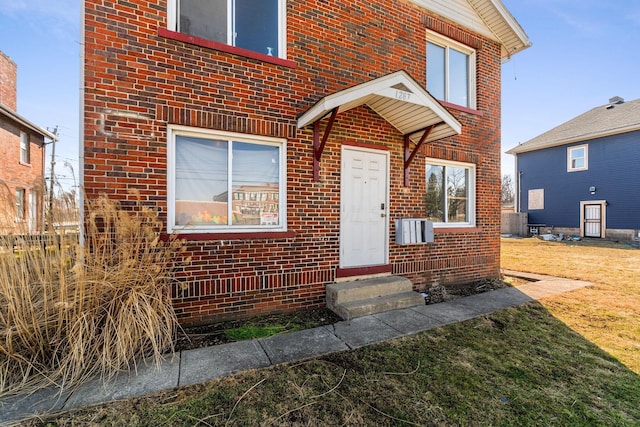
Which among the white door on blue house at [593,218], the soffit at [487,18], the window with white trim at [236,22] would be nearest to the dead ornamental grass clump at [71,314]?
the window with white trim at [236,22]

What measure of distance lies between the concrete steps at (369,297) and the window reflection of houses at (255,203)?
1587 mm

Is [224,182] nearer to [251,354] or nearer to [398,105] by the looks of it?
[251,354]

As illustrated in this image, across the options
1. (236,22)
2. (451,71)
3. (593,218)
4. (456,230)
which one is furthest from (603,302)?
(593,218)

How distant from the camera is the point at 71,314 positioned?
2781 mm

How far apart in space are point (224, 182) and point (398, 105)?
330 cm

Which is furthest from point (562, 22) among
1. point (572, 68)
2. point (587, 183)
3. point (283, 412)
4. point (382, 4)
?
point (283, 412)

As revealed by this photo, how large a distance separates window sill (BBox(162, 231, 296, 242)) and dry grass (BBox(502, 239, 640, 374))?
176 inches

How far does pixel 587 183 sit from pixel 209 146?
22805 mm

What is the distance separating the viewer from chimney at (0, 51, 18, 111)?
48.2 feet

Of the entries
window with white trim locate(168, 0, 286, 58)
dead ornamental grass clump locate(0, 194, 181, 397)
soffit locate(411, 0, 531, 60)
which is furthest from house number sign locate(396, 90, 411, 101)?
→ dead ornamental grass clump locate(0, 194, 181, 397)

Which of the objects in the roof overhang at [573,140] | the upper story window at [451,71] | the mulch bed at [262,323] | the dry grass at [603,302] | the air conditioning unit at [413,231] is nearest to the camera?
the mulch bed at [262,323]

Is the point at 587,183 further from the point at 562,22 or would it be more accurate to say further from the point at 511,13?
the point at 511,13

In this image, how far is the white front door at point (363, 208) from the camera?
5.10 metres

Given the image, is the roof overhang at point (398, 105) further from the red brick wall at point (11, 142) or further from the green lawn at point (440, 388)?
the red brick wall at point (11, 142)
